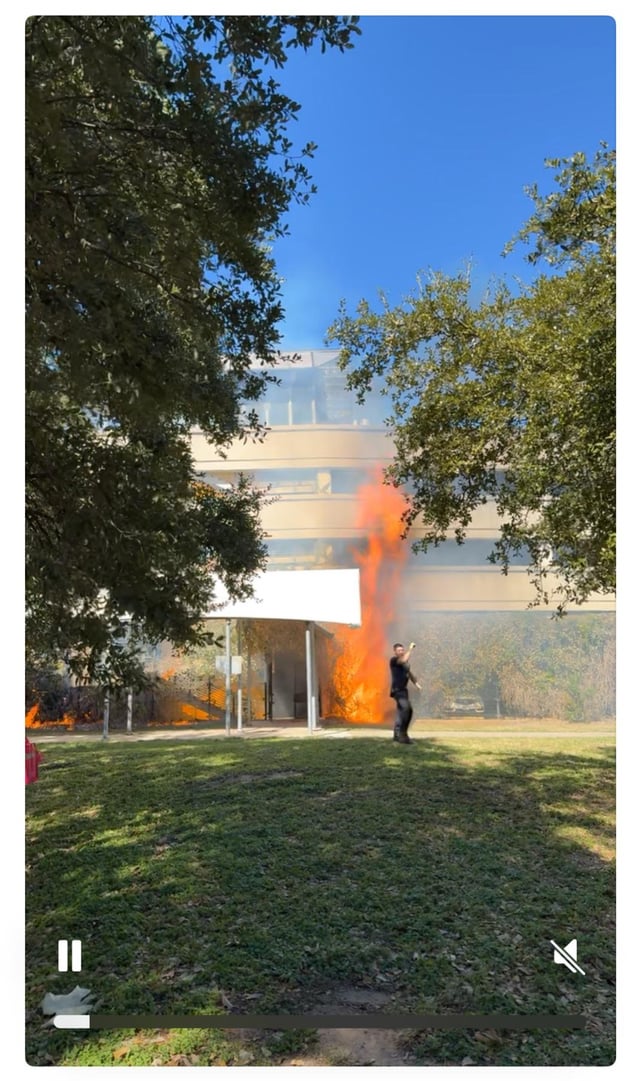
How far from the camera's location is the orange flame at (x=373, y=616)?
2.54m

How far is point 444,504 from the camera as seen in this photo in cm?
267

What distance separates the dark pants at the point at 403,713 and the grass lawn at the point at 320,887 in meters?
0.08

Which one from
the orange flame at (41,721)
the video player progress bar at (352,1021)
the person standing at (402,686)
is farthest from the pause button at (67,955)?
the person standing at (402,686)

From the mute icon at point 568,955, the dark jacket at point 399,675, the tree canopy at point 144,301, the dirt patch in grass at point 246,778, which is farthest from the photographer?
the dirt patch in grass at point 246,778

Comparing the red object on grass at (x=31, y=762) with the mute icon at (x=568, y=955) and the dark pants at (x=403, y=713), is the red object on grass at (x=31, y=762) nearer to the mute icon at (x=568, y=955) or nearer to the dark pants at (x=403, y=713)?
the dark pants at (x=403, y=713)

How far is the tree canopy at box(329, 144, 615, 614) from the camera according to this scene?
8.46ft

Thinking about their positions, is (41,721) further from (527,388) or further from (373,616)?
(527,388)

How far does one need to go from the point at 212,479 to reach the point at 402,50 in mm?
1736

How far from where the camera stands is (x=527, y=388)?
2.73 metres

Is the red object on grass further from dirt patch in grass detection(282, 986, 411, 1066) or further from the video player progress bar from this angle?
dirt patch in grass detection(282, 986, 411, 1066)

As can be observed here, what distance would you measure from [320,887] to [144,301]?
2233 mm

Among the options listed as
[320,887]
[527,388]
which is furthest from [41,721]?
[527,388]
